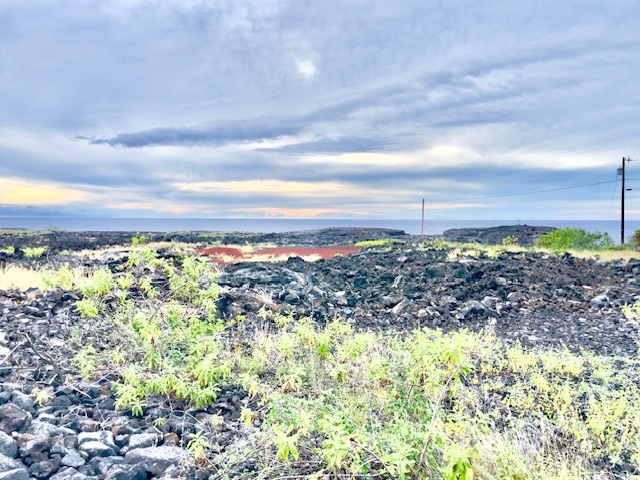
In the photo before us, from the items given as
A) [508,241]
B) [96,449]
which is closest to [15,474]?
[96,449]

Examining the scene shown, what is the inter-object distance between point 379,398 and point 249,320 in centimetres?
460

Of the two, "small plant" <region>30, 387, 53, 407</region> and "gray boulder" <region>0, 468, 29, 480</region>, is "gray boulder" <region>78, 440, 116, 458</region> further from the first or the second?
"small plant" <region>30, 387, 53, 407</region>

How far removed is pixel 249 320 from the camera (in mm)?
8648

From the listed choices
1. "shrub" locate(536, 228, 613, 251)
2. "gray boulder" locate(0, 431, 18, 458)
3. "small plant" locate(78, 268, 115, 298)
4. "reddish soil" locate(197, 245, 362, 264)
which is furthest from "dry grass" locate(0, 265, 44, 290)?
"shrub" locate(536, 228, 613, 251)

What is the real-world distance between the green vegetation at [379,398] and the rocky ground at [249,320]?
0.24 m

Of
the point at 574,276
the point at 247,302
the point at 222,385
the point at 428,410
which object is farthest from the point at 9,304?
the point at 574,276

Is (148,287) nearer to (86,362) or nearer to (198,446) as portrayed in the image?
(86,362)

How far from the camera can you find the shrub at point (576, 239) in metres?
29.8

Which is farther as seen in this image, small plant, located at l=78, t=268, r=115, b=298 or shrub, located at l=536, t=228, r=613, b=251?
shrub, located at l=536, t=228, r=613, b=251

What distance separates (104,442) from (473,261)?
15674 mm

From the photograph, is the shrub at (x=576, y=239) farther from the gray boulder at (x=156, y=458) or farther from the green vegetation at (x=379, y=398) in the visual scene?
the gray boulder at (x=156, y=458)

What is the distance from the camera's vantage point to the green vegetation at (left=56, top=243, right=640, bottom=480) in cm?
324

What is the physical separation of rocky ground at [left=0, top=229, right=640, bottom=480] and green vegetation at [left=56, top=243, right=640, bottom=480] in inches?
9.6

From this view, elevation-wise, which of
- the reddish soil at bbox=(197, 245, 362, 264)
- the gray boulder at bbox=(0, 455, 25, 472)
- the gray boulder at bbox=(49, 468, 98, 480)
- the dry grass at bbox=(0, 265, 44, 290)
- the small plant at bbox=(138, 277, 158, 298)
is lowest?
the reddish soil at bbox=(197, 245, 362, 264)
